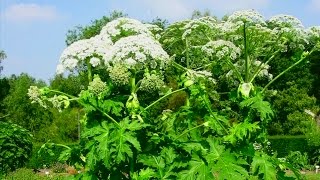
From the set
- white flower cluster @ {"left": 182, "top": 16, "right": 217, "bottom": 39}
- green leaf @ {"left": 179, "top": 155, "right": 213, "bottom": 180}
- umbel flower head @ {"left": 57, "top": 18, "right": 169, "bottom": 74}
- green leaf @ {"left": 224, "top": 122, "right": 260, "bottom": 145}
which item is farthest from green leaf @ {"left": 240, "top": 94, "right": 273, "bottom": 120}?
white flower cluster @ {"left": 182, "top": 16, "right": 217, "bottom": 39}

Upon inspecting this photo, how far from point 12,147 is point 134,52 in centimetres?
1013

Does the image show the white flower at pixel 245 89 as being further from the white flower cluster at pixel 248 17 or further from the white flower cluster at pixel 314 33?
the white flower cluster at pixel 314 33

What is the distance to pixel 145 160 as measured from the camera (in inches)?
243

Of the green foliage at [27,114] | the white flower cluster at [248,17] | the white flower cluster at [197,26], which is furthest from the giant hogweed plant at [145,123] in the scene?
the green foliage at [27,114]

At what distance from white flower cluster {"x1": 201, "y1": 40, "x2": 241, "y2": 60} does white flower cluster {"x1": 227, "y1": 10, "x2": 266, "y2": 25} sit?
30 centimetres

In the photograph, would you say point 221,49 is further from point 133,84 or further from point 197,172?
point 197,172

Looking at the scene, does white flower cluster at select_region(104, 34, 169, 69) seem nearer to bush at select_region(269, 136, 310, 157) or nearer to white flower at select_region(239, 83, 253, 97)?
white flower at select_region(239, 83, 253, 97)

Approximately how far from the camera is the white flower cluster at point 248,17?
7.71m

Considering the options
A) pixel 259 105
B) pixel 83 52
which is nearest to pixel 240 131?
pixel 259 105

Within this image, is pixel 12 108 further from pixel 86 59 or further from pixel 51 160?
pixel 86 59

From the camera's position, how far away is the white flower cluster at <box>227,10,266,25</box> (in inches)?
304

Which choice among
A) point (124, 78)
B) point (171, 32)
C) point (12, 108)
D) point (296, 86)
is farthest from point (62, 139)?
point (124, 78)

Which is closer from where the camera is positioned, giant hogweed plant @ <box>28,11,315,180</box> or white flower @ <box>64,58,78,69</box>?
giant hogweed plant @ <box>28,11,315,180</box>

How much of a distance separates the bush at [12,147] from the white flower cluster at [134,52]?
9.72 meters
